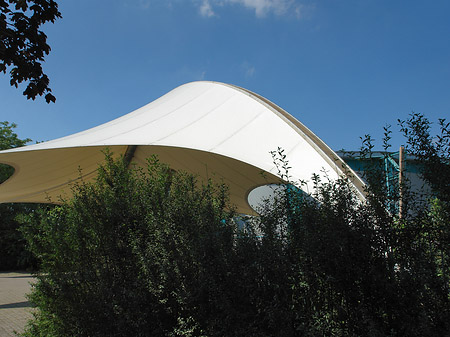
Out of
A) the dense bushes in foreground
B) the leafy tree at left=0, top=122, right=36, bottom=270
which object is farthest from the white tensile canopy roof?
the leafy tree at left=0, top=122, right=36, bottom=270

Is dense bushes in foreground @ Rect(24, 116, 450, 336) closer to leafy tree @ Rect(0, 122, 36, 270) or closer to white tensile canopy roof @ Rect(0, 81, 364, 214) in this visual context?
white tensile canopy roof @ Rect(0, 81, 364, 214)

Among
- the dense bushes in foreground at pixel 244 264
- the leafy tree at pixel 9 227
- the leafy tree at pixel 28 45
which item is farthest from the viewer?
the leafy tree at pixel 9 227

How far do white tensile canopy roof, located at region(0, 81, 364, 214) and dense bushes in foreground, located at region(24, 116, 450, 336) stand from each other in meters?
0.52

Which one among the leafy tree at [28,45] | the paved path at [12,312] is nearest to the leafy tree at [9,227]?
the paved path at [12,312]

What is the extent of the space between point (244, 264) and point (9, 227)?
85.0 ft

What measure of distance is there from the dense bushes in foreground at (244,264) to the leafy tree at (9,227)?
73.4 ft

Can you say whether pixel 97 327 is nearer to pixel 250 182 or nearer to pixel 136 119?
pixel 136 119

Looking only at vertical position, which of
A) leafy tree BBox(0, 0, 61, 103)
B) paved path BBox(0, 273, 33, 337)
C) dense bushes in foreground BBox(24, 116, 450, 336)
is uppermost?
leafy tree BBox(0, 0, 61, 103)

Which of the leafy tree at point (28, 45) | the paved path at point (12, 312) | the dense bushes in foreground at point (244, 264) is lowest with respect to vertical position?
the paved path at point (12, 312)

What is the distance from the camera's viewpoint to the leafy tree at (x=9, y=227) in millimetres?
23672

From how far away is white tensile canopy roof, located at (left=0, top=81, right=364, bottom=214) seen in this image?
204 inches

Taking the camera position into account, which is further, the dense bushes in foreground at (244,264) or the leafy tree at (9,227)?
the leafy tree at (9,227)

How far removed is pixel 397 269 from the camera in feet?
7.82

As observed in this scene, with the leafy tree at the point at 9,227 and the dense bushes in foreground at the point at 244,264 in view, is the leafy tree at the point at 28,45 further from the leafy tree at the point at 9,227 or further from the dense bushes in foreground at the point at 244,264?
the leafy tree at the point at 9,227
